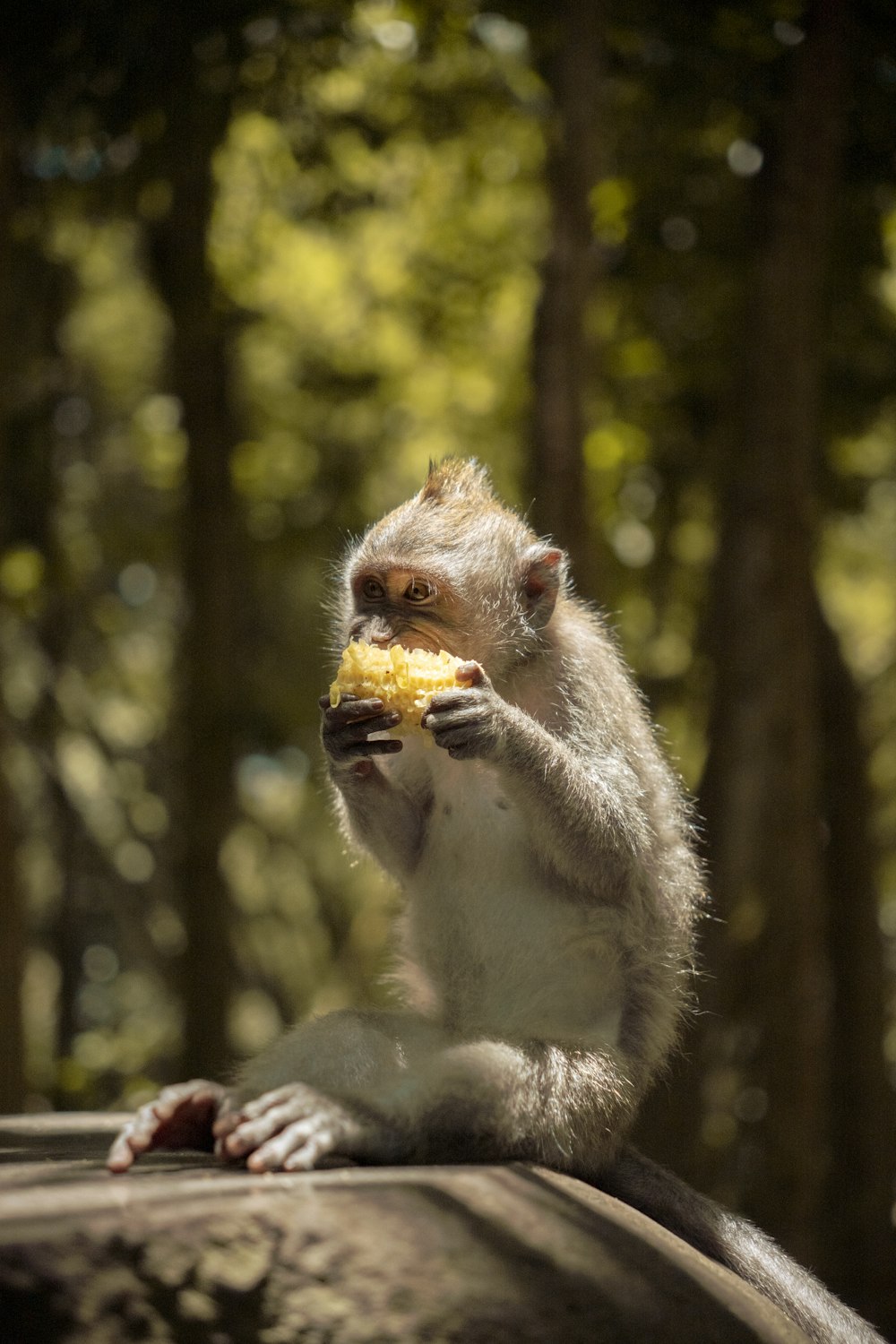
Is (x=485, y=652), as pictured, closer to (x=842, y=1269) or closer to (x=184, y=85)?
(x=184, y=85)

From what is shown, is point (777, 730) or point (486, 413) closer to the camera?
point (777, 730)

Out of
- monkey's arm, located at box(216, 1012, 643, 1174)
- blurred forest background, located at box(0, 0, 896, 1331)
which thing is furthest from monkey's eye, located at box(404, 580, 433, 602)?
blurred forest background, located at box(0, 0, 896, 1331)

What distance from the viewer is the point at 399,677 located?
4629mm

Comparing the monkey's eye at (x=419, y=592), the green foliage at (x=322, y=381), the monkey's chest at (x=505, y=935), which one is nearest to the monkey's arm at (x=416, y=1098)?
the monkey's chest at (x=505, y=935)

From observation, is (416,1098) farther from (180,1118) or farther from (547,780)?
(547,780)

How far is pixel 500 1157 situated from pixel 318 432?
431 inches

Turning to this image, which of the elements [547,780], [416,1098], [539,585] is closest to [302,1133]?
[416,1098]

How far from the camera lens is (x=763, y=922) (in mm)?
8328

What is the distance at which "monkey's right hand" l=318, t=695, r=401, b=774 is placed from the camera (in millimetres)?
4664

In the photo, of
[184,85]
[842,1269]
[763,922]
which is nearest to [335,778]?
[763,922]

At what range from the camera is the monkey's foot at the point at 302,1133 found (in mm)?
3645

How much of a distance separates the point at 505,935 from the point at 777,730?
161 inches

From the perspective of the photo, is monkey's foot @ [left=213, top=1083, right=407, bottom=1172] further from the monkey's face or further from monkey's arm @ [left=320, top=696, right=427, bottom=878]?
the monkey's face

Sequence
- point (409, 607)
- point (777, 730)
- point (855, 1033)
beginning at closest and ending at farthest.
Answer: point (409, 607)
point (777, 730)
point (855, 1033)
